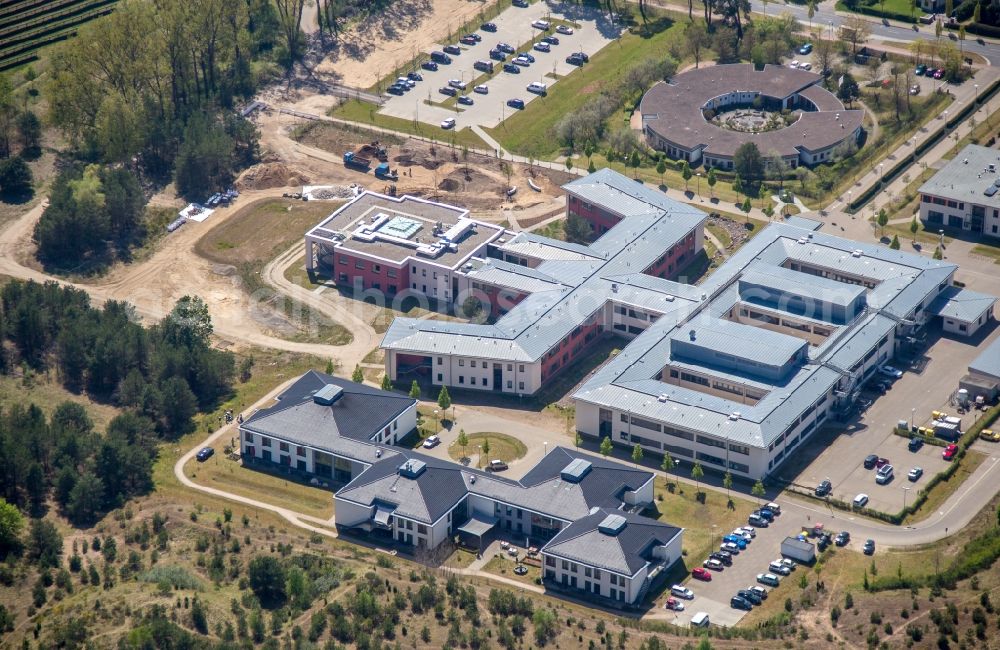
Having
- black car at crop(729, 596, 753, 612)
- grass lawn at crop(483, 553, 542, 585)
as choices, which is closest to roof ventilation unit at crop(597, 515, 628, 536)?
grass lawn at crop(483, 553, 542, 585)

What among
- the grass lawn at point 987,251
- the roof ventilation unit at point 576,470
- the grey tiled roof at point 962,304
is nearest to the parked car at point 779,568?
the roof ventilation unit at point 576,470

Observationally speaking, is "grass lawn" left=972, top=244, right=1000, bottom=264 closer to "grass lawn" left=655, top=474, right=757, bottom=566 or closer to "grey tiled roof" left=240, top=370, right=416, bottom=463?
"grass lawn" left=655, top=474, right=757, bottom=566

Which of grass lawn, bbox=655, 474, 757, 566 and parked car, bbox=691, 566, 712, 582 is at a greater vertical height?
parked car, bbox=691, 566, 712, 582

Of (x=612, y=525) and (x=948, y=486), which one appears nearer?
(x=612, y=525)

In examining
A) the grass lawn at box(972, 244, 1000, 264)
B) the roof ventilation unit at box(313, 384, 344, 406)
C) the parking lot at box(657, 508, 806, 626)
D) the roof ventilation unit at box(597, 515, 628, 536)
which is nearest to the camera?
the parking lot at box(657, 508, 806, 626)

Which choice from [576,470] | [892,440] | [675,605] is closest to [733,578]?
[675,605]

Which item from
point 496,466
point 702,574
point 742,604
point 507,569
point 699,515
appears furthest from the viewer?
point 496,466

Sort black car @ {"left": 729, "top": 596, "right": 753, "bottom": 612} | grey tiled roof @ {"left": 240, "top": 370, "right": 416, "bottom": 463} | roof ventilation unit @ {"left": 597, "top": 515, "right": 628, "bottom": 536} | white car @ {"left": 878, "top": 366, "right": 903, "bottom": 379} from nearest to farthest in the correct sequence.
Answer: black car @ {"left": 729, "top": 596, "right": 753, "bottom": 612} < roof ventilation unit @ {"left": 597, "top": 515, "right": 628, "bottom": 536} < grey tiled roof @ {"left": 240, "top": 370, "right": 416, "bottom": 463} < white car @ {"left": 878, "top": 366, "right": 903, "bottom": 379}

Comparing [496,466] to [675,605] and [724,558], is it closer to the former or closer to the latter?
[724,558]
